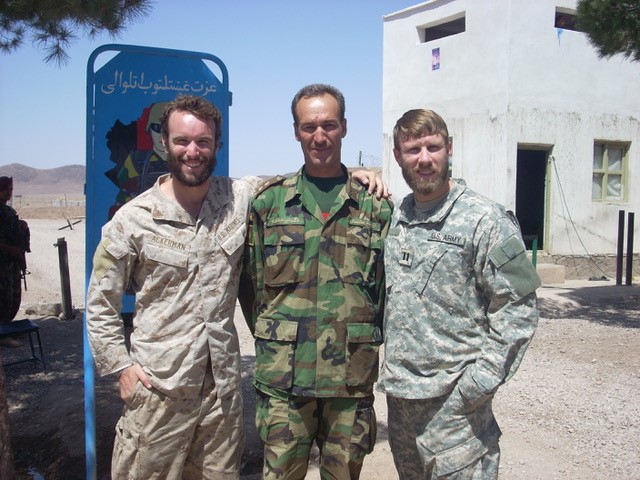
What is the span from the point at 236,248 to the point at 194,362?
483mm

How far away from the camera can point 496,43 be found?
38.8 feet

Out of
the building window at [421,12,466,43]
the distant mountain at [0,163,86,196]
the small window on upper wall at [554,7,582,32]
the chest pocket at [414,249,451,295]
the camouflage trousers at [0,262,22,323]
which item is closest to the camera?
the chest pocket at [414,249,451,295]

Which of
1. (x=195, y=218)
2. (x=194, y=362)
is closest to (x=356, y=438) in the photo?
(x=194, y=362)

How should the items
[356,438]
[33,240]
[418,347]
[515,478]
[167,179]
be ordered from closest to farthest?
[418,347] < [356,438] < [167,179] < [515,478] < [33,240]

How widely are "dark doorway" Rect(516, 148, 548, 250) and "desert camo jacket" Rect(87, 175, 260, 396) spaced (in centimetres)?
1242

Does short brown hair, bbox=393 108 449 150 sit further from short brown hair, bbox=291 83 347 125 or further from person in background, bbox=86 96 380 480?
person in background, bbox=86 96 380 480

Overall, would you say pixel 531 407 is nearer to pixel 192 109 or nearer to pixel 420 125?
pixel 420 125

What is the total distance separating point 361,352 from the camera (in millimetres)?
2654

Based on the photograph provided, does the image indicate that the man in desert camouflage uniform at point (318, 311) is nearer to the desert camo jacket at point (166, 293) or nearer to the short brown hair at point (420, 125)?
the desert camo jacket at point (166, 293)

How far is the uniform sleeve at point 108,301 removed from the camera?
2549 mm

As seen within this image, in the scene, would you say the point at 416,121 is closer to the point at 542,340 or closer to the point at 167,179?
the point at 167,179

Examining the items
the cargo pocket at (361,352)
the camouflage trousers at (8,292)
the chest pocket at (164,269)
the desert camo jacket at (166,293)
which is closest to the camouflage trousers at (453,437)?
the cargo pocket at (361,352)

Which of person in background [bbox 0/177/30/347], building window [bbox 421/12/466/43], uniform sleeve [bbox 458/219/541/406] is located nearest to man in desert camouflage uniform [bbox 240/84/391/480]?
uniform sleeve [bbox 458/219/541/406]

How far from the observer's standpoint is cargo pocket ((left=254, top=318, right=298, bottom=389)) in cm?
261
